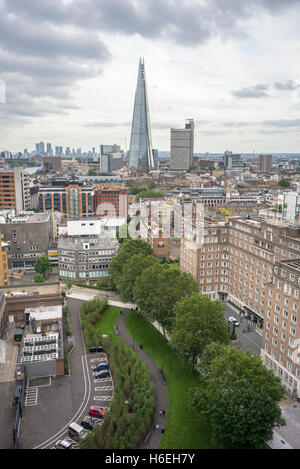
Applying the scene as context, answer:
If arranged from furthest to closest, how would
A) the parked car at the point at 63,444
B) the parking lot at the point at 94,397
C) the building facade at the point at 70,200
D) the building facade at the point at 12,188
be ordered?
1. the building facade at the point at 70,200
2. the building facade at the point at 12,188
3. the parking lot at the point at 94,397
4. the parked car at the point at 63,444

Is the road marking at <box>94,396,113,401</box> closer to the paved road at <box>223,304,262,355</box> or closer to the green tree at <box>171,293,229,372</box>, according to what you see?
the green tree at <box>171,293,229,372</box>

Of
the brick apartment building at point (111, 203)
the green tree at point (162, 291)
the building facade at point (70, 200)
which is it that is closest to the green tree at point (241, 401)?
the green tree at point (162, 291)

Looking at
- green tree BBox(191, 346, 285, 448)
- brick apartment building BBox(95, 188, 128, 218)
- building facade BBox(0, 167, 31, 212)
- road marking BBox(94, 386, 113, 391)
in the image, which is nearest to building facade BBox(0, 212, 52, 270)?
building facade BBox(0, 167, 31, 212)

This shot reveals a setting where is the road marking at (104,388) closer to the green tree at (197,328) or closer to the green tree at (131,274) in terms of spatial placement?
the green tree at (197,328)

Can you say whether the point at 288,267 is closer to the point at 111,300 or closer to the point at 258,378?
the point at 258,378

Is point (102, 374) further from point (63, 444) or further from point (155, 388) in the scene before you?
point (63, 444)
